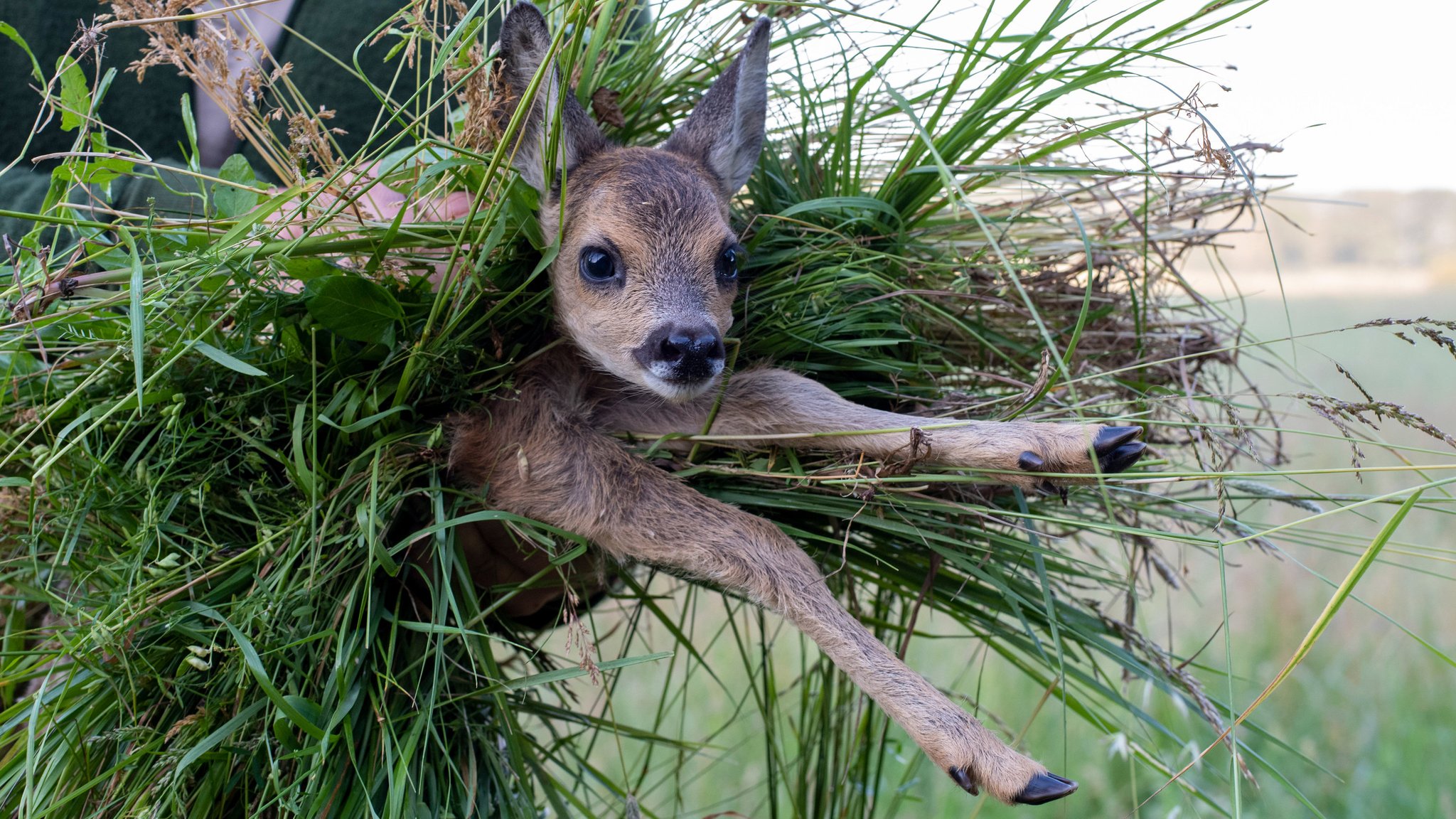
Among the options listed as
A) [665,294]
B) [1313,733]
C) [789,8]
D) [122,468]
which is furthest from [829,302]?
[1313,733]

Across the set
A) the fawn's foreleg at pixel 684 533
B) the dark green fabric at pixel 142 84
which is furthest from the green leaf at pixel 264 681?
the dark green fabric at pixel 142 84

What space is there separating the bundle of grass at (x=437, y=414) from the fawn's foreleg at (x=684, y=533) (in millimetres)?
72

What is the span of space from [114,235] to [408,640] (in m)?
0.88

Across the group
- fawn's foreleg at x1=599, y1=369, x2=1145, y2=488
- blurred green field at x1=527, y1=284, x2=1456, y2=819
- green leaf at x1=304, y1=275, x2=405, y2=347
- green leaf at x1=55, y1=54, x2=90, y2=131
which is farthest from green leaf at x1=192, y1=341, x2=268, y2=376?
blurred green field at x1=527, y1=284, x2=1456, y2=819

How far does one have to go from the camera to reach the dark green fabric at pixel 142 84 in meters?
2.57

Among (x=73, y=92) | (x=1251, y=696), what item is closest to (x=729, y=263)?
(x=73, y=92)

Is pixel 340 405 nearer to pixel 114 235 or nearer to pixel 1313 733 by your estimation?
pixel 114 235

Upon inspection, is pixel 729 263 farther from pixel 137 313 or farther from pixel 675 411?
pixel 137 313

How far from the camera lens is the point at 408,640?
5.48 ft

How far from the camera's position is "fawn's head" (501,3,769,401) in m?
1.71

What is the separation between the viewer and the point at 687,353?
1672mm

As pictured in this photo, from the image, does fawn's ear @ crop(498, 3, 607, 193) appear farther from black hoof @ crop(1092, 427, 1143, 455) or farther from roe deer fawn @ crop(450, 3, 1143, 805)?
black hoof @ crop(1092, 427, 1143, 455)

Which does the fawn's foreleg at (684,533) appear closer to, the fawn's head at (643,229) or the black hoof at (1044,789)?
the black hoof at (1044,789)

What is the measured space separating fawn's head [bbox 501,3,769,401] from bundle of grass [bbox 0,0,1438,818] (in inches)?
3.6
